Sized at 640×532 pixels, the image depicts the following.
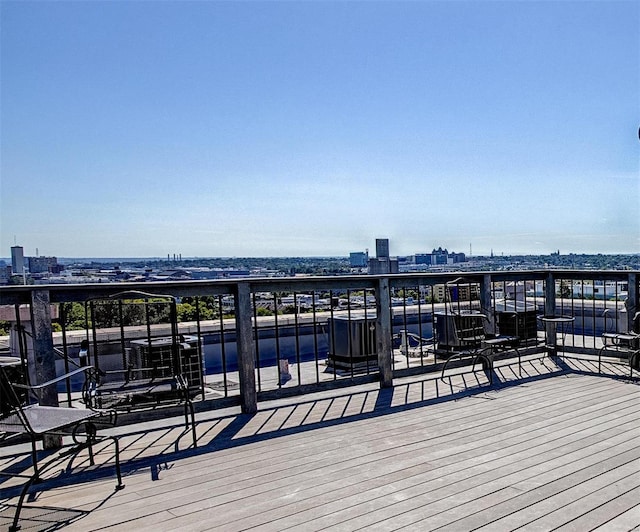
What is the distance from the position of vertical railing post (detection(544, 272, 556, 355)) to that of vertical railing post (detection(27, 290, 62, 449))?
530cm

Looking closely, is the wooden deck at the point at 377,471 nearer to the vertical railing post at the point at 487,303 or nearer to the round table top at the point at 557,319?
the round table top at the point at 557,319

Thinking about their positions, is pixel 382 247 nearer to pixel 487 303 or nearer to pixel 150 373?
pixel 487 303

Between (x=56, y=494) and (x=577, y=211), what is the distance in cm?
1988

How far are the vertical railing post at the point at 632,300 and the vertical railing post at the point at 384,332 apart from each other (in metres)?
2.86

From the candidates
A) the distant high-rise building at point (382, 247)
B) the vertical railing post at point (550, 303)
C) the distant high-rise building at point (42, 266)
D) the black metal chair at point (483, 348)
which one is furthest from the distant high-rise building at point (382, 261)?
the distant high-rise building at point (42, 266)

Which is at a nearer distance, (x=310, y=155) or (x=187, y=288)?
(x=187, y=288)

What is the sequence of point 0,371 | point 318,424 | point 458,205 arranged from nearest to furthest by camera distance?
point 0,371, point 318,424, point 458,205

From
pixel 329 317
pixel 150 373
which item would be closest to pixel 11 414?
pixel 150 373

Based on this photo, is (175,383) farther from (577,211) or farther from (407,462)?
(577,211)

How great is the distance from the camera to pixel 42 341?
3.19m

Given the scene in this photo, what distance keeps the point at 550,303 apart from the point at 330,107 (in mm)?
7891

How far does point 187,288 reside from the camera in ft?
12.0

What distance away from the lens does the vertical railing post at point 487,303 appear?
554cm

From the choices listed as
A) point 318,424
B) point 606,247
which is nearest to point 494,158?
point 606,247
